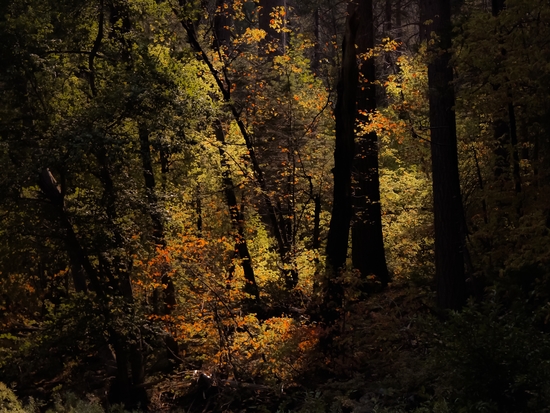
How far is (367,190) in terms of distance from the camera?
13.5m

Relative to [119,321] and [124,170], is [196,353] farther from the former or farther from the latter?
[124,170]

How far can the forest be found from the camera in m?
7.38

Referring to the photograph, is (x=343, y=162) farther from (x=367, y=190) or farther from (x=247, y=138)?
(x=247, y=138)

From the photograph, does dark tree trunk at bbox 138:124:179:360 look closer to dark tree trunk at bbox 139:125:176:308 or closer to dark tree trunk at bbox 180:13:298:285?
dark tree trunk at bbox 139:125:176:308

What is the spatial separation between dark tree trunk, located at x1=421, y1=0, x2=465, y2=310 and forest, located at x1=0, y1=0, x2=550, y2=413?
3cm

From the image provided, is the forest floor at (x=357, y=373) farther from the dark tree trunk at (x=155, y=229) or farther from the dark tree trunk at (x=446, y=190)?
the dark tree trunk at (x=155, y=229)

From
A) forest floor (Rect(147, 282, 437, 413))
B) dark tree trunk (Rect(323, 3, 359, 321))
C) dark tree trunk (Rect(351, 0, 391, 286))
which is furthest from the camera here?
dark tree trunk (Rect(351, 0, 391, 286))

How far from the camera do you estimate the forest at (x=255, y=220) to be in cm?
738

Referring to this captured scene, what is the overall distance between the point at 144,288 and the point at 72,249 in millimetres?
2891

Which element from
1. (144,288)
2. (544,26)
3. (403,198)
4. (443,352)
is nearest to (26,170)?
(144,288)

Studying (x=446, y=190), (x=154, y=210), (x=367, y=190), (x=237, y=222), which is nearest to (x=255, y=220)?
(x=237, y=222)

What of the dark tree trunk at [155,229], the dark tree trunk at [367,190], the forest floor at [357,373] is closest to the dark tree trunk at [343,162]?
the forest floor at [357,373]

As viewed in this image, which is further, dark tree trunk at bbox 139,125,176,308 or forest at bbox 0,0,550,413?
dark tree trunk at bbox 139,125,176,308

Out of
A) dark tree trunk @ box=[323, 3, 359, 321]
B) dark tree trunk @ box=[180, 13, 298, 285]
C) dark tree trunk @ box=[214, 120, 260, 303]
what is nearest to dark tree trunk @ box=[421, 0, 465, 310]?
dark tree trunk @ box=[323, 3, 359, 321]
